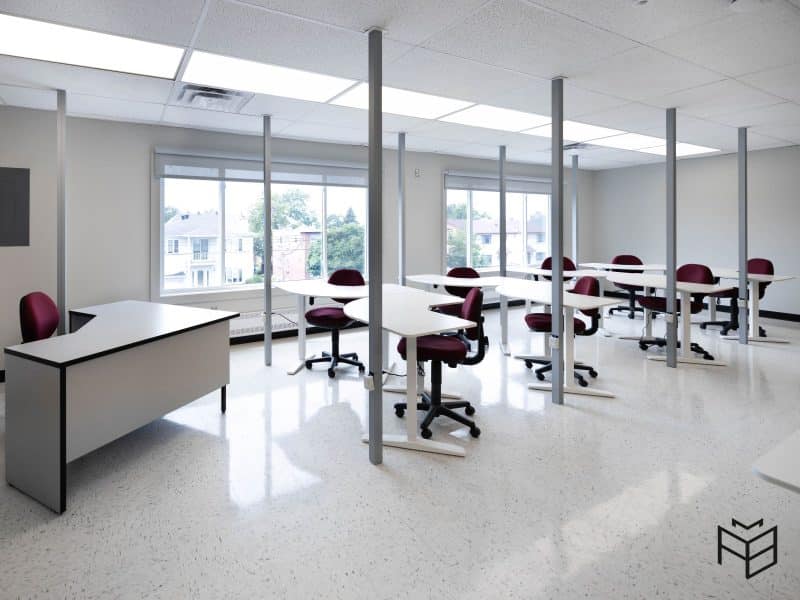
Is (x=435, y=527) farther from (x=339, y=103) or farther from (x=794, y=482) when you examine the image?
(x=339, y=103)

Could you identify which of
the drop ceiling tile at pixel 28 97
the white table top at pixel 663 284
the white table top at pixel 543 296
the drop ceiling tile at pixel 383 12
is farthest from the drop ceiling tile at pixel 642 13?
the drop ceiling tile at pixel 28 97

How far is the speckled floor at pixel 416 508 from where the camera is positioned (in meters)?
1.87

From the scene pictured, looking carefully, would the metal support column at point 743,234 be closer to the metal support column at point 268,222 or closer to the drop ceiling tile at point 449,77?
the drop ceiling tile at point 449,77

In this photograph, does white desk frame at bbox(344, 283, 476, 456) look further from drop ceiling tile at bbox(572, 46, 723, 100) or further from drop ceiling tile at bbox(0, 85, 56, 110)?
drop ceiling tile at bbox(0, 85, 56, 110)

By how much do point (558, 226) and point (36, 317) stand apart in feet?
12.3

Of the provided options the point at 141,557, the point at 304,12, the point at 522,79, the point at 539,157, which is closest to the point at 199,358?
the point at 141,557

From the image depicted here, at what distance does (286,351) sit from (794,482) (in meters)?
4.87

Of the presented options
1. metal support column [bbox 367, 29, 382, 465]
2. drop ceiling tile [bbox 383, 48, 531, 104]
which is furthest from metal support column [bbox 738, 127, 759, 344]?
metal support column [bbox 367, 29, 382, 465]

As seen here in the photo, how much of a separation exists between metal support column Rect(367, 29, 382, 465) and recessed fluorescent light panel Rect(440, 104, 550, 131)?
2012mm

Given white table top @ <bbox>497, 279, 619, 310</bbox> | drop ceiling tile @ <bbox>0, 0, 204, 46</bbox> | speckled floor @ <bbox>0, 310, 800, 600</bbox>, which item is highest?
drop ceiling tile @ <bbox>0, 0, 204, 46</bbox>

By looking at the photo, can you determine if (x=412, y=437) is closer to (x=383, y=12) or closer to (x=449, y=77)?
(x=383, y=12)

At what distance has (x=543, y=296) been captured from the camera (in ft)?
14.1

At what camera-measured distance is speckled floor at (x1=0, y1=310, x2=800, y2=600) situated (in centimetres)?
187

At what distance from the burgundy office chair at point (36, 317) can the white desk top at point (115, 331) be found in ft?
0.66
